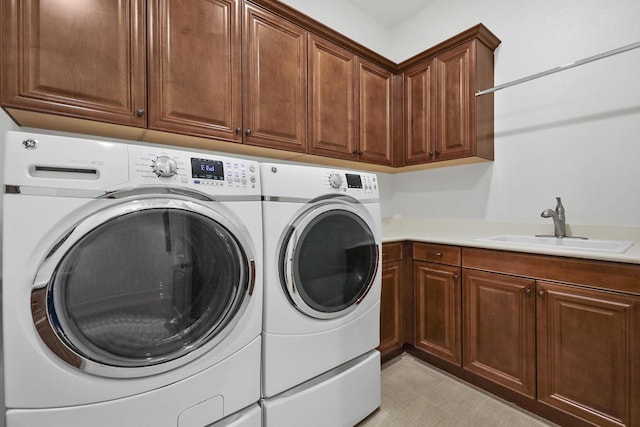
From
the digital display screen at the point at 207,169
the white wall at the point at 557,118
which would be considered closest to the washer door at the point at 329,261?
the digital display screen at the point at 207,169

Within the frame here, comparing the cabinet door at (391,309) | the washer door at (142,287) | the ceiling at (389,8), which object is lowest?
the cabinet door at (391,309)

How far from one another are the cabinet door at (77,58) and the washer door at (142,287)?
74 cm

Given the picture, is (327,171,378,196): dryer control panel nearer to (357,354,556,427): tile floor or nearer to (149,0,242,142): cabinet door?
(149,0,242,142): cabinet door

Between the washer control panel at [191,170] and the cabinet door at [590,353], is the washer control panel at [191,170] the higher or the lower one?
the higher one

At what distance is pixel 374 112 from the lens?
7.66ft

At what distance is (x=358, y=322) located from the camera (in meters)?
1.45

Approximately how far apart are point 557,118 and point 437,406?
76.6 inches

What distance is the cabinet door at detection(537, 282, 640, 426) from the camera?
48.1 inches

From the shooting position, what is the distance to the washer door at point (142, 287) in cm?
77

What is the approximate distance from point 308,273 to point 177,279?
0.52m

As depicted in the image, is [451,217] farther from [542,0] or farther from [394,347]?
[542,0]

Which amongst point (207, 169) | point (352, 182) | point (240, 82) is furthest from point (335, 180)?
point (240, 82)

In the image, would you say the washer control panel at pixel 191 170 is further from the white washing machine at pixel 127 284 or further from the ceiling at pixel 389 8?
the ceiling at pixel 389 8

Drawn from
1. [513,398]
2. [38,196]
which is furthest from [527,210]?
[38,196]
